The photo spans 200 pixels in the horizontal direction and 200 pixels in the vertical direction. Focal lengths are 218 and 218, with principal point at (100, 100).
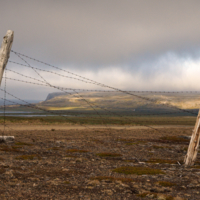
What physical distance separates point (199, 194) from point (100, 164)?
9.29 m

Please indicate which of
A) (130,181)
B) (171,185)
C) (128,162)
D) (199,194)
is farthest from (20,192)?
(128,162)

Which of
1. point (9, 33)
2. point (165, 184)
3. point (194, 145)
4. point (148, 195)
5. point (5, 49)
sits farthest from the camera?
point (194, 145)

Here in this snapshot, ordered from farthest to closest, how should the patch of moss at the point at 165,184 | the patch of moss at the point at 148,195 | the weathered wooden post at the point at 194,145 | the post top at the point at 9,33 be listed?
the weathered wooden post at the point at 194,145 < the post top at the point at 9,33 < the patch of moss at the point at 165,184 < the patch of moss at the point at 148,195

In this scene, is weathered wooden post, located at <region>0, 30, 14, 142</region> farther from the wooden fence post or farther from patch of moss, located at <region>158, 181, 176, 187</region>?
patch of moss, located at <region>158, 181, 176, 187</region>

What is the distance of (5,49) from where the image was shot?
16562mm

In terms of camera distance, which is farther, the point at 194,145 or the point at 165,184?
the point at 194,145

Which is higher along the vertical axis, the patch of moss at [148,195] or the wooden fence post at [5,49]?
the wooden fence post at [5,49]

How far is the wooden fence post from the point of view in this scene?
1617 centimetres

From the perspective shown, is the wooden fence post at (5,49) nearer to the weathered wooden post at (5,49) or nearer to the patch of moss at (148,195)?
the weathered wooden post at (5,49)

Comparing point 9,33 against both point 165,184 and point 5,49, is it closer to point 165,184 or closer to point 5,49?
point 5,49

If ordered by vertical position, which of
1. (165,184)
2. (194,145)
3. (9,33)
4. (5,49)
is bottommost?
(165,184)

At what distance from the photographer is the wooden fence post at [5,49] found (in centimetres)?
1617

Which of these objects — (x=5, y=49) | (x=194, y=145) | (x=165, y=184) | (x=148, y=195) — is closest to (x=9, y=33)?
(x=5, y=49)

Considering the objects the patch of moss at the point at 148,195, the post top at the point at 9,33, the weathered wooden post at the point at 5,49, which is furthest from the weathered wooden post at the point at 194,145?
the post top at the point at 9,33
